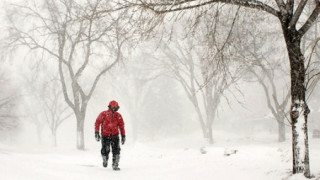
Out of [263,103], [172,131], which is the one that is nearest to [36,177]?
[172,131]

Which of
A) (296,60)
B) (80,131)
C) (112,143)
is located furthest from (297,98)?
(80,131)

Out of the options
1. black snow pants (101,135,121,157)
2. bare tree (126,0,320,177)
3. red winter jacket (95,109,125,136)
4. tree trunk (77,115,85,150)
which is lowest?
tree trunk (77,115,85,150)

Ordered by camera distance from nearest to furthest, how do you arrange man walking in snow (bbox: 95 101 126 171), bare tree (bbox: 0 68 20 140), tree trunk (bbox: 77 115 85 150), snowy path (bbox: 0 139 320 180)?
snowy path (bbox: 0 139 320 180), man walking in snow (bbox: 95 101 126 171), tree trunk (bbox: 77 115 85 150), bare tree (bbox: 0 68 20 140)

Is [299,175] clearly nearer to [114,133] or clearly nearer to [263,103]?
[114,133]

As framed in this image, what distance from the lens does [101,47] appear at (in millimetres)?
19625

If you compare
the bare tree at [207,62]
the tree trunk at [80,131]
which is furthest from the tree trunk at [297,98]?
the tree trunk at [80,131]

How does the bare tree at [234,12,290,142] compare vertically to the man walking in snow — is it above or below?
above

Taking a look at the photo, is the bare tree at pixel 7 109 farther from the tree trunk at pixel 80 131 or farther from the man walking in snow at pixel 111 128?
the man walking in snow at pixel 111 128

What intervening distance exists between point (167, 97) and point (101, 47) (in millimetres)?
29702

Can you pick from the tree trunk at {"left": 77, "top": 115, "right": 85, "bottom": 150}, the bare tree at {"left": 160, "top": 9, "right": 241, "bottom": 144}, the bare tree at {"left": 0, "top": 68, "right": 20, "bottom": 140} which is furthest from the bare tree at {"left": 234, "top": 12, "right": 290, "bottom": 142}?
the bare tree at {"left": 0, "top": 68, "right": 20, "bottom": 140}

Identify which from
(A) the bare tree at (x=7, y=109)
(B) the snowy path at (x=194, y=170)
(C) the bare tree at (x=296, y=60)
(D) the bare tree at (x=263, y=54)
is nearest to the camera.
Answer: (C) the bare tree at (x=296, y=60)

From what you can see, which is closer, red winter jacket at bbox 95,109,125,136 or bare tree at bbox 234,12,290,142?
red winter jacket at bbox 95,109,125,136

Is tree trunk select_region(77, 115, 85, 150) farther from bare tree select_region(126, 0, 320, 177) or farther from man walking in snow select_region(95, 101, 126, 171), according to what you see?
bare tree select_region(126, 0, 320, 177)

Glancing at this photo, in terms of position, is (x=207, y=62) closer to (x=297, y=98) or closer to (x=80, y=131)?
(x=297, y=98)
